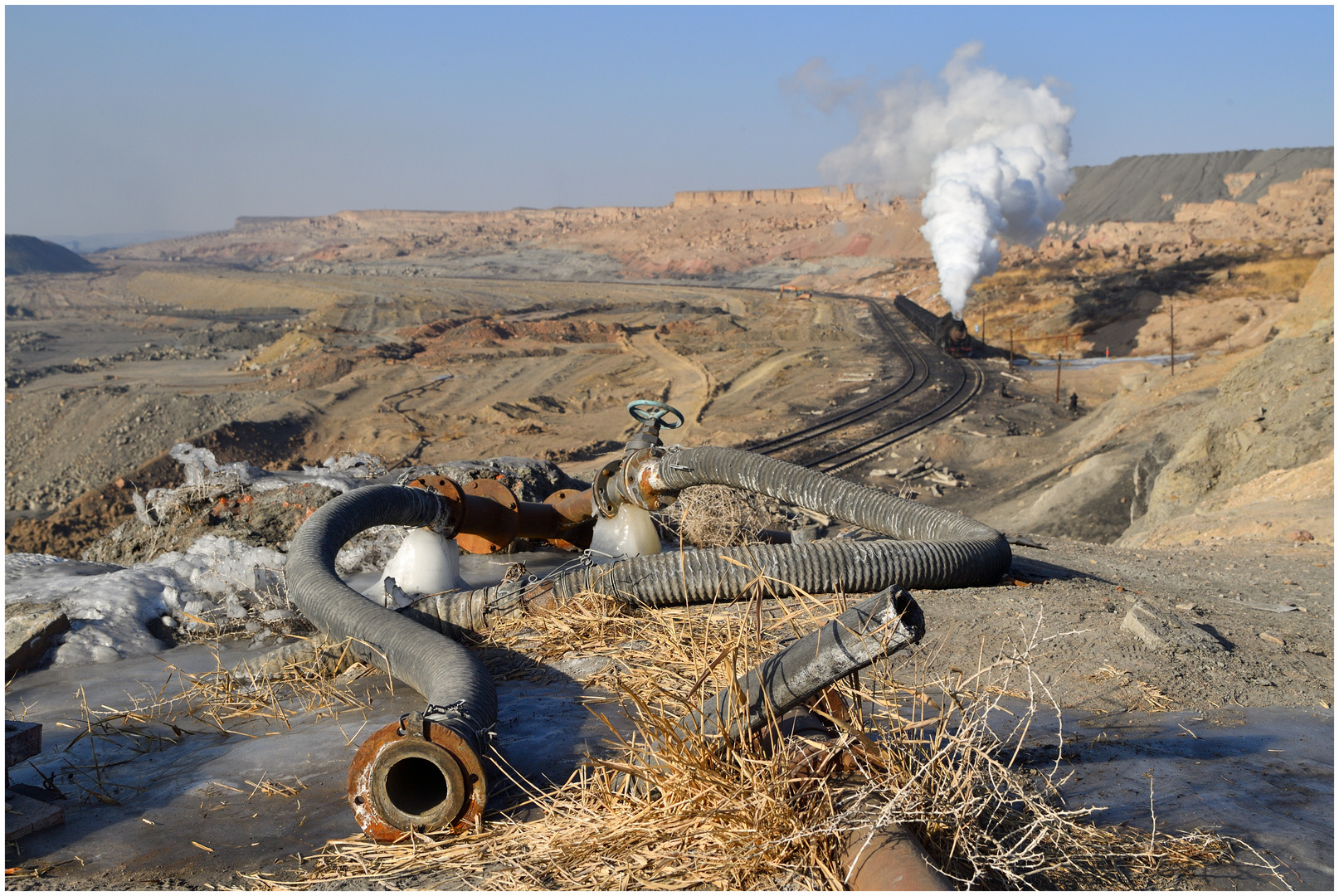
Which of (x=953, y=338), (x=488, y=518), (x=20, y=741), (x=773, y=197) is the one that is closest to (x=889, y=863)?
(x=20, y=741)

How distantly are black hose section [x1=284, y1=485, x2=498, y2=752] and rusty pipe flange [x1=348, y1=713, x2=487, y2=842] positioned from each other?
11 centimetres

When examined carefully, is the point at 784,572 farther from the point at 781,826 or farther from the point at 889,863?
the point at 889,863

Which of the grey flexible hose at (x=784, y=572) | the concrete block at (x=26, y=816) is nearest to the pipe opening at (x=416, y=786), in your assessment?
the concrete block at (x=26, y=816)

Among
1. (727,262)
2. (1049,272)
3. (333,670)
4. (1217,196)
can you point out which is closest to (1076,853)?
(333,670)

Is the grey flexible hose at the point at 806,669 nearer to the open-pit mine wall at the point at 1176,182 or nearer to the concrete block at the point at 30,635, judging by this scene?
the concrete block at the point at 30,635

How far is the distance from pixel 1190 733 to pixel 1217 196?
245ft

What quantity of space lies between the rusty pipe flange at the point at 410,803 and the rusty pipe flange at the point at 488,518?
3.70 metres

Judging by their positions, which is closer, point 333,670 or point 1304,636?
point 333,670

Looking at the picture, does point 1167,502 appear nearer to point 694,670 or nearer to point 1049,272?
point 694,670

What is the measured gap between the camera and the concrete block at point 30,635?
5273mm

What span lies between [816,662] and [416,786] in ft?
5.11

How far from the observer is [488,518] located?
682 cm

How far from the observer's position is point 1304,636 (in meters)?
5.32

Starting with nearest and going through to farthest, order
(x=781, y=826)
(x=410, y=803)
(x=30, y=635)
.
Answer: (x=781, y=826), (x=410, y=803), (x=30, y=635)
